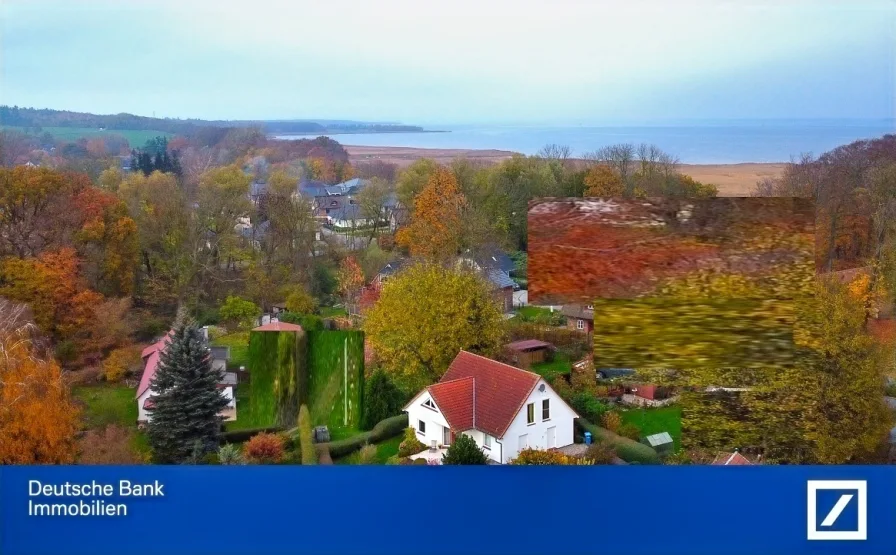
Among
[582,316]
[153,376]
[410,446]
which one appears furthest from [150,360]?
[582,316]

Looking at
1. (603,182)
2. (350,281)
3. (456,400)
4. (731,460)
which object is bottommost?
(731,460)

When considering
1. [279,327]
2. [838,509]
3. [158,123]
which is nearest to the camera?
[838,509]

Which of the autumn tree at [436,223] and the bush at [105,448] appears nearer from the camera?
the bush at [105,448]

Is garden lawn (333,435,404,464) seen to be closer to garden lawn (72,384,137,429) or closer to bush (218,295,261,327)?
bush (218,295,261,327)

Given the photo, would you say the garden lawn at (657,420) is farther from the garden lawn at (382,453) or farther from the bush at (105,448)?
the bush at (105,448)

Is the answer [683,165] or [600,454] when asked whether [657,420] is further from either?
[683,165]

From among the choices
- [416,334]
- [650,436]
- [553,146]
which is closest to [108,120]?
[416,334]

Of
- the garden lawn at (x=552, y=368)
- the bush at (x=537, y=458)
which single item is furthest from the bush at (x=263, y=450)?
the garden lawn at (x=552, y=368)

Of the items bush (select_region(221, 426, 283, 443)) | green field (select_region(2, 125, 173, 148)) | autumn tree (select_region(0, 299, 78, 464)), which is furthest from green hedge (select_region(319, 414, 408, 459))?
green field (select_region(2, 125, 173, 148))
